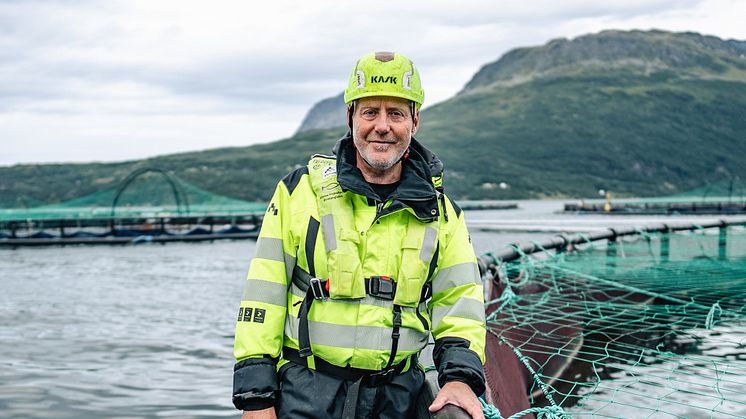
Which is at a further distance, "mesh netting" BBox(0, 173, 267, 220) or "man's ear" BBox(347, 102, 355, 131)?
"mesh netting" BBox(0, 173, 267, 220)

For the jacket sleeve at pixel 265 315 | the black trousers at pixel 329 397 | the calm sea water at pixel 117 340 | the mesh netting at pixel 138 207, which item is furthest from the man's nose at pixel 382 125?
the mesh netting at pixel 138 207

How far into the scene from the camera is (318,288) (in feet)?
10.4

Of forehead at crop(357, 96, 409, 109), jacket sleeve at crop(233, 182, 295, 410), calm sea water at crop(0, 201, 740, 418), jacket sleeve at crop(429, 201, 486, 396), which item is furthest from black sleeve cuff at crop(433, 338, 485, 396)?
calm sea water at crop(0, 201, 740, 418)

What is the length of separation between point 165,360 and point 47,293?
10.9 meters

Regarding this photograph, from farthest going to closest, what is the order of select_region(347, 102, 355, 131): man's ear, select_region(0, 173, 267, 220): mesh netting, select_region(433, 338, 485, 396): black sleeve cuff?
select_region(0, 173, 267, 220): mesh netting, select_region(347, 102, 355, 131): man's ear, select_region(433, 338, 485, 396): black sleeve cuff

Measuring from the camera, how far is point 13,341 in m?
13.0

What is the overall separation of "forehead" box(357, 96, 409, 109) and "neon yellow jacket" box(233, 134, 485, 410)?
0.74ft

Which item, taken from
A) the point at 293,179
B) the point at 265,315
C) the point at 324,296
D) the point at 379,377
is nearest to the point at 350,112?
the point at 293,179

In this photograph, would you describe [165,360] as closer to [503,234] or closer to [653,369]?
[653,369]

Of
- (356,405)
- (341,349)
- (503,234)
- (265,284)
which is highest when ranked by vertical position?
(265,284)

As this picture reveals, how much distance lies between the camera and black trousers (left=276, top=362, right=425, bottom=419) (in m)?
3.07

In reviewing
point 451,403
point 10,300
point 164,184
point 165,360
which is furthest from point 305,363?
point 164,184

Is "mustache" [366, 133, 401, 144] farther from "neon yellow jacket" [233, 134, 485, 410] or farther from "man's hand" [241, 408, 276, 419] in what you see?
"man's hand" [241, 408, 276, 419]

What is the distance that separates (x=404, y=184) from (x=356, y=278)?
0.48m
